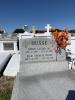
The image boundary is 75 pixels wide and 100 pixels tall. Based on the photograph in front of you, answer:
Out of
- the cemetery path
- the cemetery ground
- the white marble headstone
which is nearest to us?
the cemetery path

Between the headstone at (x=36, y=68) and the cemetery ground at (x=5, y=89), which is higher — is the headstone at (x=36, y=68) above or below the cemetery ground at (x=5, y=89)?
above

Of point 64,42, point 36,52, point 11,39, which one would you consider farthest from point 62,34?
point 11,39

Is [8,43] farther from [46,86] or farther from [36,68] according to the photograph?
[46,86]

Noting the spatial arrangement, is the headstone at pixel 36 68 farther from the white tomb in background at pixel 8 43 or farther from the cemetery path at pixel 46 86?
the white tomb in background at pixel 8 43

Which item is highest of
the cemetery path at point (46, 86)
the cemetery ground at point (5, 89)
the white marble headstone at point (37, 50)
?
the white marble headstone at point (37, 50)

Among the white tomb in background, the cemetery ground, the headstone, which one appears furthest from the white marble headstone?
the white tomb in background

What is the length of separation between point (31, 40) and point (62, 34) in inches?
69.4

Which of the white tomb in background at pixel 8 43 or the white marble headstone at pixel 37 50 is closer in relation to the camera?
the white marble headstone at pixel 37 50

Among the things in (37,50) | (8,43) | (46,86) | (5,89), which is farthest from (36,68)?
(8,43)

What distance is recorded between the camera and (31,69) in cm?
750

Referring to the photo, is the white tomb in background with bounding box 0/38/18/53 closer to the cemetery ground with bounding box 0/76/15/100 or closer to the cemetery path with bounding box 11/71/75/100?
the cemetery ground with bounding box 0/76/15/100

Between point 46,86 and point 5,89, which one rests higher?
point 46,86

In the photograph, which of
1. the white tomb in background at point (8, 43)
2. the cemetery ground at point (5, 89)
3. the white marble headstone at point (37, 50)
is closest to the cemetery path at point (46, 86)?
the cemetery ground at point (5, 89)

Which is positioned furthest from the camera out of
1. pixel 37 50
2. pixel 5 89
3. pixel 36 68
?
pixel 37 50
